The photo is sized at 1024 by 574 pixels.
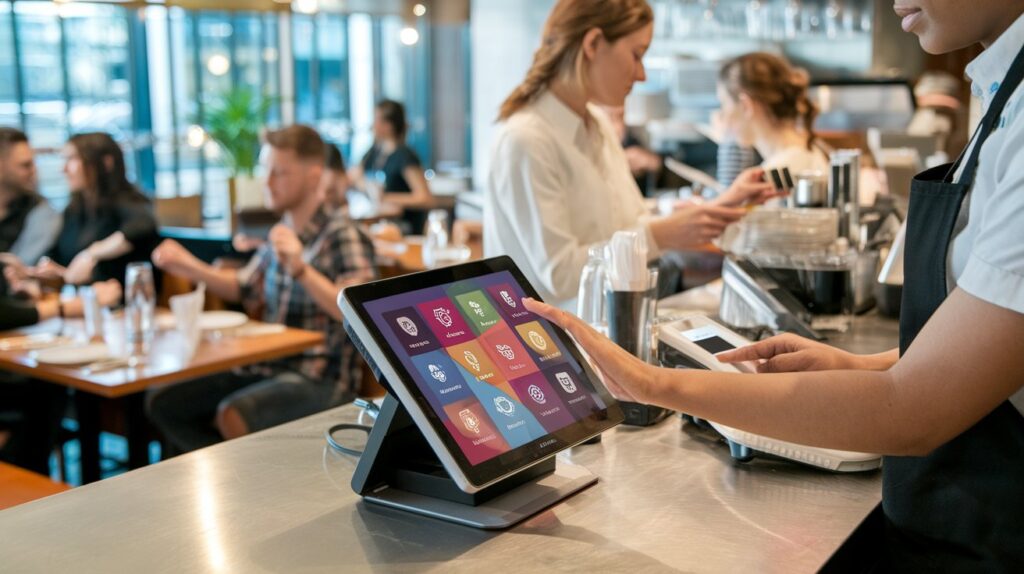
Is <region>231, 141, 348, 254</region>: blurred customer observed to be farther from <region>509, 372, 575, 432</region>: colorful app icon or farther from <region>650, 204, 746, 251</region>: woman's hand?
<region>509, 372, 575, 432</region>: colorful app icon

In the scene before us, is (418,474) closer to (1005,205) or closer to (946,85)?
(1005,205)

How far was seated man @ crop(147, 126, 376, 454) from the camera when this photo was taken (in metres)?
3.62

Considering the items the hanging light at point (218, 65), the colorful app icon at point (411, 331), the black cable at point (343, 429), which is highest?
the hanging light at point (218, 65)

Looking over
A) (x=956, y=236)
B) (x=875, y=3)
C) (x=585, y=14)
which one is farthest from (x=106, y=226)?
(x=875, y=3)

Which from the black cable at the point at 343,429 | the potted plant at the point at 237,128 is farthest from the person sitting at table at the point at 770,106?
the potted plant at the point at 237,128

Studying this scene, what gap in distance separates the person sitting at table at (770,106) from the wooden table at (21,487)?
269cm

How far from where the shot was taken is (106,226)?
485 centimetres

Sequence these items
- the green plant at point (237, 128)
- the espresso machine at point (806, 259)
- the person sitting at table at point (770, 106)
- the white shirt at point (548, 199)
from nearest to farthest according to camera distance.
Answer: the espresso machine at point (806, 259) → the white shirt at point (548, 199) → the person sitting at table at point (770, 106) → the green plant at point (237, 128)

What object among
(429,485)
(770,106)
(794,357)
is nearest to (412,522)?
(429,485)

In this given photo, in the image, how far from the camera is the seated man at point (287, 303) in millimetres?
3625

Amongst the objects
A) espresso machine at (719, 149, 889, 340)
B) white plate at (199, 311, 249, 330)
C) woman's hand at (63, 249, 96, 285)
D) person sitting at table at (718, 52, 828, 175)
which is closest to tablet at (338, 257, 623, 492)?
espresso machine at (719, 149, 889, 340)

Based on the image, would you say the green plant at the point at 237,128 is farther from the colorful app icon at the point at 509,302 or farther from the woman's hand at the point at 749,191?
the colorful app icon at the point at 509,302

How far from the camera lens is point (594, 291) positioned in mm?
1883

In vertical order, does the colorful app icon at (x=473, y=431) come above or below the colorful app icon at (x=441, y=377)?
below
